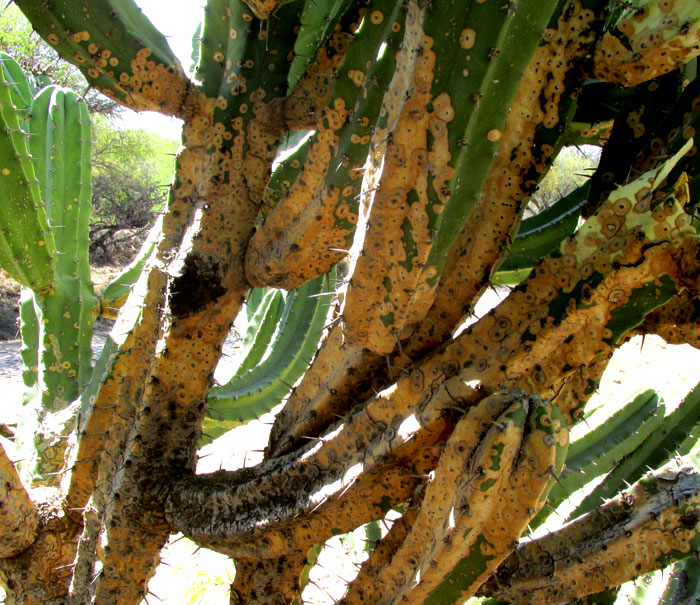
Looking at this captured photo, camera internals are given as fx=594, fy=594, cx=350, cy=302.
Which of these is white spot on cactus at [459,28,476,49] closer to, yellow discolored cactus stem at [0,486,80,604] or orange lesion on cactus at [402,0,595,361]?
orange lesion on cactus at [402,0,595,361]

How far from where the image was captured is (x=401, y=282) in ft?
4.23

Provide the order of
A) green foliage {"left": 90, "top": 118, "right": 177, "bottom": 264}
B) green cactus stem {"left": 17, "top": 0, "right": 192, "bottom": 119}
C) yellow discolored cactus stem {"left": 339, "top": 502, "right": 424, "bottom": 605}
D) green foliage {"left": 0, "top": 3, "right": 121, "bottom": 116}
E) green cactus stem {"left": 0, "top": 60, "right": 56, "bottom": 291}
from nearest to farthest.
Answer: yellow discolored cactus stem {"left": 339, "top": 502, "right": 424, "bottom": 605}
green cactus stem {"left": 17, "top": 0, "right": 192, "bottom": 119}
green cactus stem {"left": 0, "top": 60, "right": 56, "bottom": 291}
green foliage {"left": 0, "top": 3, "right": 121, "bottom": 116}
green foliage {"left": 90, "top": 118, "right": 177, "bottom": 264}

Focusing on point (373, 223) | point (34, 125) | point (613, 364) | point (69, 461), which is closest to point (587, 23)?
point (373, 223)

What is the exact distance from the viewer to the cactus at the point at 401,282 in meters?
1.17

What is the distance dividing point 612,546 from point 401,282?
3.20 ft

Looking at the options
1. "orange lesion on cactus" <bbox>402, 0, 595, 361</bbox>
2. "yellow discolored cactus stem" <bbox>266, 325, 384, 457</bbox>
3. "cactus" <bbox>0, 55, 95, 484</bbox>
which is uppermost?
"cactus" <bbox>0, 55, 95, 484</bbox>

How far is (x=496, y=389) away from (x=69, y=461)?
1.79 m

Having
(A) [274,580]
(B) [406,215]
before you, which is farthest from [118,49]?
(A) [274,580]

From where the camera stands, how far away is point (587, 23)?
1229 mm

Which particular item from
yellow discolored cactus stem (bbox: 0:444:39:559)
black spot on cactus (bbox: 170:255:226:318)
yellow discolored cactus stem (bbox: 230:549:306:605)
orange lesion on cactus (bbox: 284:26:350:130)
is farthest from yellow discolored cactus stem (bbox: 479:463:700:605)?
yellow discolored cactus stem (bbox: 0:444:39:559)

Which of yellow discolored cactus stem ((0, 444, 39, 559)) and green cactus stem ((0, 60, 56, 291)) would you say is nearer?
yellow discolored cactus stem ((0, 444, 39, 559))

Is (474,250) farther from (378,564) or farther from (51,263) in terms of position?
(51,263)

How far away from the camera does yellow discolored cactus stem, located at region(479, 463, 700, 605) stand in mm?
1589

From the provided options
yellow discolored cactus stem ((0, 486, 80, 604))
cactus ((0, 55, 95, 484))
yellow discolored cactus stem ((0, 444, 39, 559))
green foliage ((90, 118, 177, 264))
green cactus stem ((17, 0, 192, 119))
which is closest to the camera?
green cactus stem ((17, 0, 192, 119))
